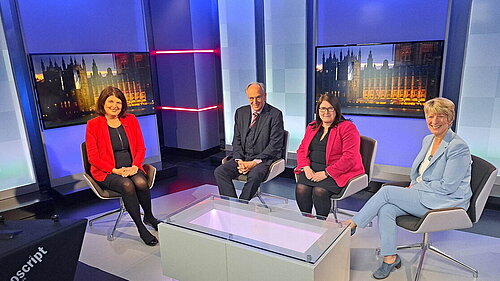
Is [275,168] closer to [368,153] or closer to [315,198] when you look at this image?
[315,198]

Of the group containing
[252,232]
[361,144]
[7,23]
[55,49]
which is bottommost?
[252,232]

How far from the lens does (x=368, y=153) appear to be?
122 inches

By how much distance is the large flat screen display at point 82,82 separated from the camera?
12.6 ft

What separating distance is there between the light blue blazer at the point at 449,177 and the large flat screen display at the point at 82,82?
3544mm

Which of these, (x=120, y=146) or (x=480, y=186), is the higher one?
(x=120, y=146)

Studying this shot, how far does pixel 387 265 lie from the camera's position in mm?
2424

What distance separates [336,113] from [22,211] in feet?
10.3

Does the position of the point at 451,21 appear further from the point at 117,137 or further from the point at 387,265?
the point at 117,137

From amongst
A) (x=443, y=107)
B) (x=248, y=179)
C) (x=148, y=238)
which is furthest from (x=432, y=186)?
(x=148, y=238)

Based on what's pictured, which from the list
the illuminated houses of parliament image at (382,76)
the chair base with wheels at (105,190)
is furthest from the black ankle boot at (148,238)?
the illuminated houses of parliament image at (382,76)

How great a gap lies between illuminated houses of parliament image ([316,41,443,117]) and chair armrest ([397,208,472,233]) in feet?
6.08

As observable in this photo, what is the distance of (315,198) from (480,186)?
113 cm

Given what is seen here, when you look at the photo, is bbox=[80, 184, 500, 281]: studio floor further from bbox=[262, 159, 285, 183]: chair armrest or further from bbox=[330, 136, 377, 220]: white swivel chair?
bbox=[262, 159, 285, 183]: chair armrest

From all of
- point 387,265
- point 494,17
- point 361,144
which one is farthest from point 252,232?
point 494,17
